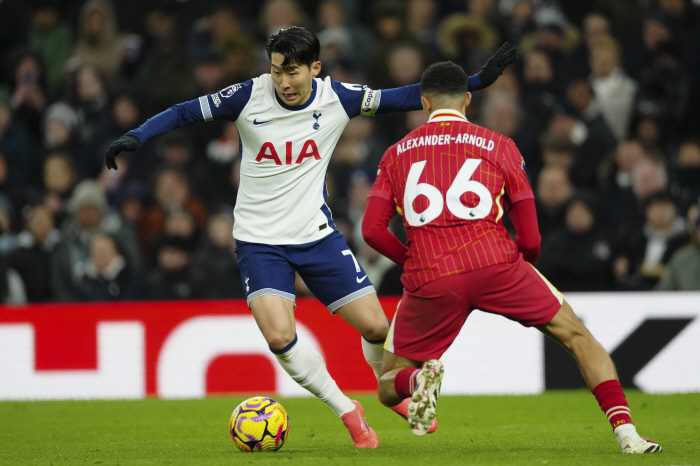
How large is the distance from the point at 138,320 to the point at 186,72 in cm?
394

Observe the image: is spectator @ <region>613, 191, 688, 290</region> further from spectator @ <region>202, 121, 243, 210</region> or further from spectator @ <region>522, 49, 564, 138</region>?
spectator @ <region>202, 121, 243, 210</region>

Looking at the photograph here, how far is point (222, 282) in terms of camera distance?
10.1 meters

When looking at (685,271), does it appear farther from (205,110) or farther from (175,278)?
(205,110)

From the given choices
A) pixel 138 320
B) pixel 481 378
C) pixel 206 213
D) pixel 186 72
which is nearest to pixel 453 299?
pixel 481 378

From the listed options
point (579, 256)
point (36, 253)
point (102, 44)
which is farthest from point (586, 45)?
point (36, 253)

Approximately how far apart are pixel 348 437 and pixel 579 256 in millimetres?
3917

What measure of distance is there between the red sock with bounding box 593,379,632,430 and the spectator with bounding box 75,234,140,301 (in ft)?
21.5

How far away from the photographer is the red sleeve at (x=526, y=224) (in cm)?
454

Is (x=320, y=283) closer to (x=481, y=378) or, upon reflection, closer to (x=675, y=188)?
(x=481, y=378)

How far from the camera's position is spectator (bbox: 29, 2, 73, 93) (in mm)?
12633

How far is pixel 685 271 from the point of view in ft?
29.2

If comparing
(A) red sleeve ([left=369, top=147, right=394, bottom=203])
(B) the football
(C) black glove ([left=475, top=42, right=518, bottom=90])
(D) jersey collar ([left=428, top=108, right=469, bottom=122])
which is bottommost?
(B) the football

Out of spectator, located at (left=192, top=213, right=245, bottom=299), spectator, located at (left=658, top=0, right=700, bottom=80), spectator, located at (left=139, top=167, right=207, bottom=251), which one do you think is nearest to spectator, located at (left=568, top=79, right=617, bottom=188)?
spectator, located at (left=658, top=0, right=700, bottom=80)

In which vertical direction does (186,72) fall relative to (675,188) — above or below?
above
